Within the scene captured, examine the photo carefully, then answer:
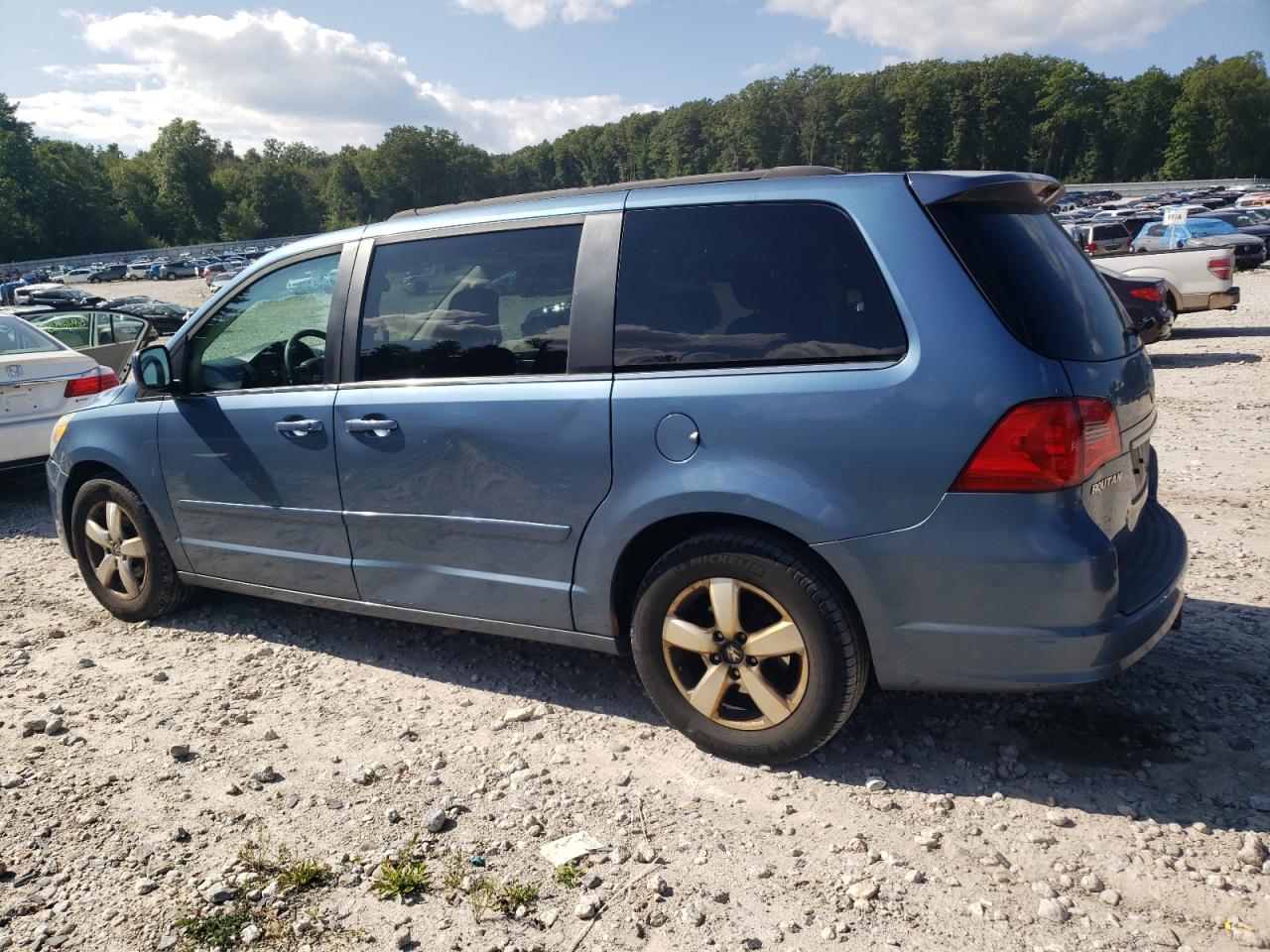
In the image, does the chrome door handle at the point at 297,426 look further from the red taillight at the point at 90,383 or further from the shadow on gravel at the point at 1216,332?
the shadow on gravel at the point at 1216,332

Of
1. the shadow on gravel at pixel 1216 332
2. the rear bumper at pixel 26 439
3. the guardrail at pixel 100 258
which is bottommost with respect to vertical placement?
the shadow on gravel at pixel 1216 332

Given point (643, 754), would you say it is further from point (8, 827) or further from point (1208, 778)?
point (8, 827)

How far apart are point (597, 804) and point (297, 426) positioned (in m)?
2.08

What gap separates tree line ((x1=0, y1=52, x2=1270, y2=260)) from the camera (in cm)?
10094

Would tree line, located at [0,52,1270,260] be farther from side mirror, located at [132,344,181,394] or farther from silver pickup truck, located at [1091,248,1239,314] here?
side mirror, located at [132,344,181,394]

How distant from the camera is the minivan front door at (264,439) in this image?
399cm

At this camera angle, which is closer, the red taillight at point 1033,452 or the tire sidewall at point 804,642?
the red taillight at point 1033,452

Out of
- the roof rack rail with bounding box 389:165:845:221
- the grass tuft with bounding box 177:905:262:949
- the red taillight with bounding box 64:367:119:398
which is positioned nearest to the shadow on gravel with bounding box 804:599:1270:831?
the grass tuft with bounding box 177:905:262:949

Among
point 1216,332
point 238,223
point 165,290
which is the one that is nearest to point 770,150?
point 238,223

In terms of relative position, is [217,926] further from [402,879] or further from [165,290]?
[165,290]

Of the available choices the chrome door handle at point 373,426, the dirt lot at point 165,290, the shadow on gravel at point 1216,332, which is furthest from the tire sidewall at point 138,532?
the dirt lot at point 165,290

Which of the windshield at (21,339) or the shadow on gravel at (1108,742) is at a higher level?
the windshield at (21,339)

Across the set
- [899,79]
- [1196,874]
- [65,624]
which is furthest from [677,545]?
[899,79]

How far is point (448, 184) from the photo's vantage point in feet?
513
